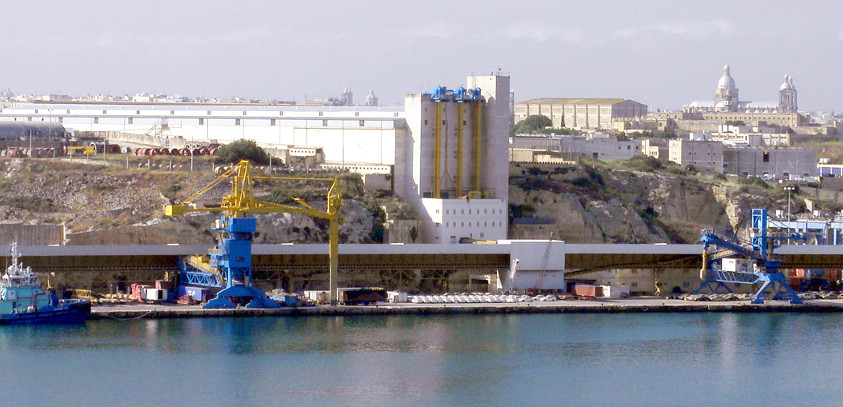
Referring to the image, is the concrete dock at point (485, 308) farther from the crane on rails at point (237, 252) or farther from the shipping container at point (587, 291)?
the shipping container at point (587, 291)

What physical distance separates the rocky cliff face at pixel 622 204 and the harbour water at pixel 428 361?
12.2 meters

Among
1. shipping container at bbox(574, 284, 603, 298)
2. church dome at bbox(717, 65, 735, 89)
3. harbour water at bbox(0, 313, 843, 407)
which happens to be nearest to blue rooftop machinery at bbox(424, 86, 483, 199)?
shipping container at bbox(574, 284, 603, 298)

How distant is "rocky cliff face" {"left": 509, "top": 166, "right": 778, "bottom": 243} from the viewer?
189 feet

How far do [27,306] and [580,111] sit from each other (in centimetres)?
6754

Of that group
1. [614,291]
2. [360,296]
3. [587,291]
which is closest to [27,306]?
[360,296]

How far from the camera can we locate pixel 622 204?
59781 mm

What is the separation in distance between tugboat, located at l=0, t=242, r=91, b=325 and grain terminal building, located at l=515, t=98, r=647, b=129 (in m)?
63.9

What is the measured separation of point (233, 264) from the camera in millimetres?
44594

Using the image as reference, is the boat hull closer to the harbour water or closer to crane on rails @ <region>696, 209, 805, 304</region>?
the harbour water

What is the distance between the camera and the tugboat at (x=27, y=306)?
139 feet

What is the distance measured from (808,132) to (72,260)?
77578 mm

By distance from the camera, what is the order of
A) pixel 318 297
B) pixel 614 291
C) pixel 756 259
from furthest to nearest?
pixel 614 291
pixel 756 259
pixel 318 297

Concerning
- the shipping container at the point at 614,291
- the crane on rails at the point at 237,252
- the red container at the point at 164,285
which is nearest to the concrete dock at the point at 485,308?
the crane on rails at the point at 237,252

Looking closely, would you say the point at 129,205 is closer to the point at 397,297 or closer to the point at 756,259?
the point at 397,297
